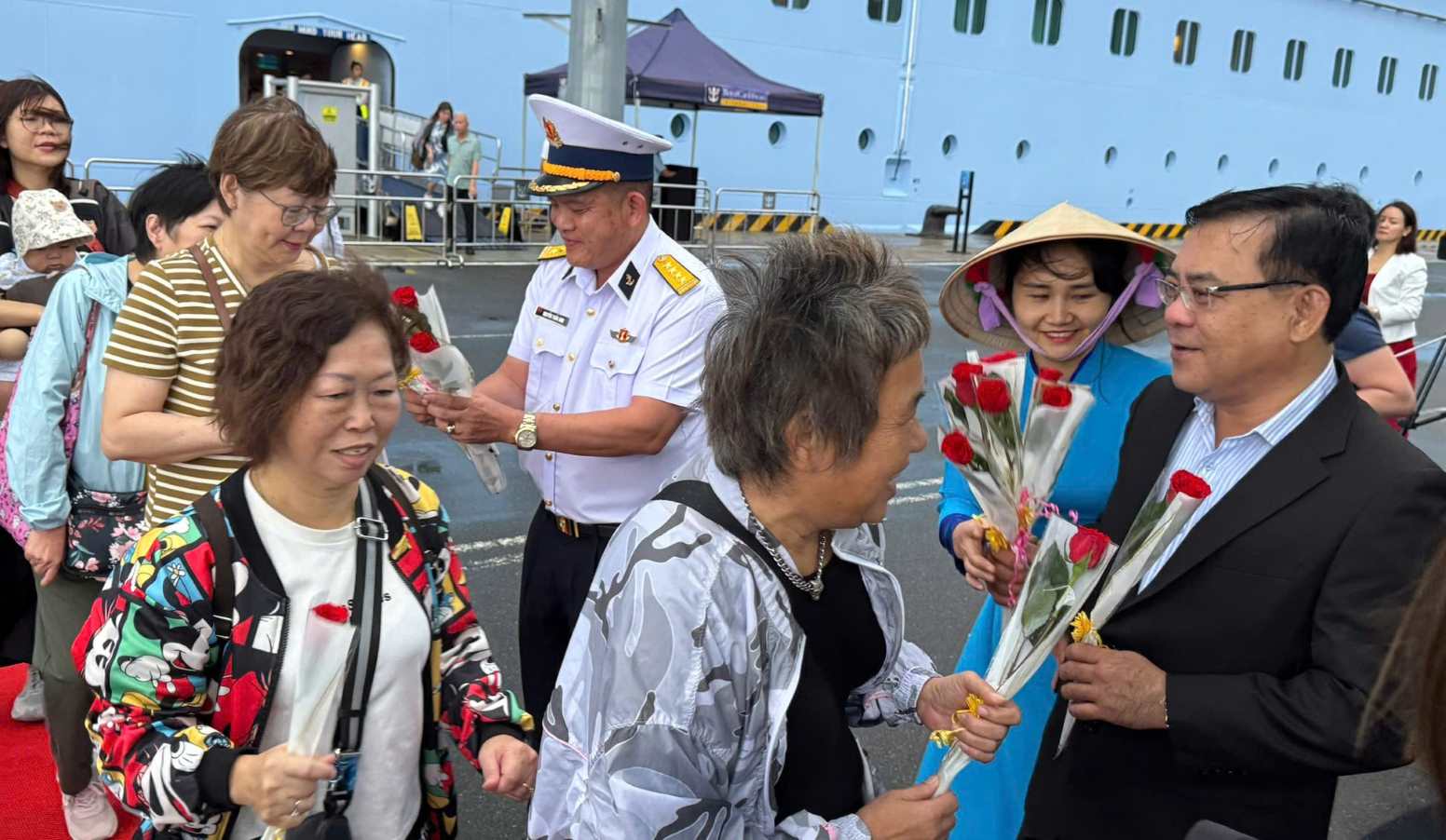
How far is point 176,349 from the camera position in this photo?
2885mm

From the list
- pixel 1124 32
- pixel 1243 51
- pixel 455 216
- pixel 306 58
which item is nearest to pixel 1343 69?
pixel 1243 51

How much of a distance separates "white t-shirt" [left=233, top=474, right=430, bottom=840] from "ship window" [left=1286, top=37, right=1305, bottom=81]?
35924 mm

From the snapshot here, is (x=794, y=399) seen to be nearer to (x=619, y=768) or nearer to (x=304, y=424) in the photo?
(x=619, y=768)

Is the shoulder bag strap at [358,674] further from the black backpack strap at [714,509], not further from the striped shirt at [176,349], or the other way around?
the striped shirt at [176,349]

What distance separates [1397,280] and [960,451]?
283 inches

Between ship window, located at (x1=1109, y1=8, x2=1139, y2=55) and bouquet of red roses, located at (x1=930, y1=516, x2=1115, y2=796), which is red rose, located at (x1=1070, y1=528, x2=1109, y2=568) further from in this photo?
ship window, located at (x1=1109, y1=8, x2=1139, y2=55)

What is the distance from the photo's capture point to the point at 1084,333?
10.0 ft

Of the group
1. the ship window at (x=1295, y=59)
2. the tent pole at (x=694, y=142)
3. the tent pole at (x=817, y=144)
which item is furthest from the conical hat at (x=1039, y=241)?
the ship window at (x=1295, y=59)

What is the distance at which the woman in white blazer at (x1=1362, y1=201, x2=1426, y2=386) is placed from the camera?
26.7 feet

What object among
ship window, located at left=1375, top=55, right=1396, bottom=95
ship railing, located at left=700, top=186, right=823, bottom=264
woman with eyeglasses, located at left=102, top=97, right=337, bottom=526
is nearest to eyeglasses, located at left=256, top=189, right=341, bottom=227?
woman with eyeglasses, located at left=102, top=97, right=337, bottom=526

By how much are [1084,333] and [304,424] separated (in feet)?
6.30

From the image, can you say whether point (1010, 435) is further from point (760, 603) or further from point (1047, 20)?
point (1047, 20)

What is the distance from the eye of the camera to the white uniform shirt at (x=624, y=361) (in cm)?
352

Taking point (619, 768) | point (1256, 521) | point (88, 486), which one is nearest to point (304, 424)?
point (619, 768)
